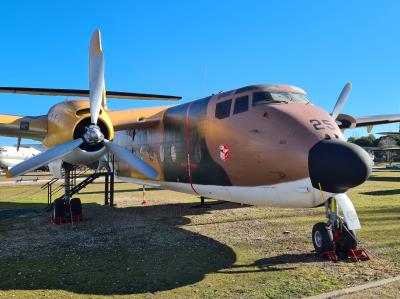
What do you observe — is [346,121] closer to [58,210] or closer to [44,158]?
[44,158]

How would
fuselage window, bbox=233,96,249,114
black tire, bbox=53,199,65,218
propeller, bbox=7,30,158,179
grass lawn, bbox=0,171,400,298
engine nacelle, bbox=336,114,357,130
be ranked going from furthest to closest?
engine nacelle, bbox=336,114,357,130, black tire, bbox=53,199,65,218, propeller, bbox=7,30,158,179, fuselage window, bbox=233,96,249,114, grass lawn, bbox=0,171,400,298

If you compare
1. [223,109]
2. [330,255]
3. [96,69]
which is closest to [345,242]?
[330,255]

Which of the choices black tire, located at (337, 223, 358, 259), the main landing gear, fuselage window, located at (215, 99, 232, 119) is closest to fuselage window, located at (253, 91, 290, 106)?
fuselage window, located at (215, 99, 232, 119)

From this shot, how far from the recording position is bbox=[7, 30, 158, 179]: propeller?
957cm

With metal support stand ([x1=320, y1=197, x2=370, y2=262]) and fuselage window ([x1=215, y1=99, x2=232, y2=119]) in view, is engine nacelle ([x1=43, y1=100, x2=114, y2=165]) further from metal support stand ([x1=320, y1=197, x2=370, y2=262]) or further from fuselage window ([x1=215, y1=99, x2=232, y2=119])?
metal support stand ([x1=320, y1=197, x2=370, y2=262])

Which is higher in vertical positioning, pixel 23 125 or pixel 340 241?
pixel 23 125

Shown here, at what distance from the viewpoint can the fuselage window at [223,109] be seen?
906 cm

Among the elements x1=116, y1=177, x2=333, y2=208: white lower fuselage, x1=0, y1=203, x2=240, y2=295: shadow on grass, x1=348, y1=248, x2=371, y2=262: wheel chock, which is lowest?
x1=0, y1=203, x2=240, y2=295: shadow on grass

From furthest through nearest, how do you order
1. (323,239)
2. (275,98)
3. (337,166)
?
(275,98)
(323,239)
(337,166)

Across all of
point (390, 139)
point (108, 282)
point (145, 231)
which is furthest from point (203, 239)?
point (390, 139)

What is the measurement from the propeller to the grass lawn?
186 centimetres

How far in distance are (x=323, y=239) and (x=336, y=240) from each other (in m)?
0.29

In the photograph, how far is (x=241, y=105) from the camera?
873 cm

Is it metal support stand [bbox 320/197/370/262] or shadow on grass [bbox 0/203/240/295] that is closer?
shadow on grass [bbox 0/203/240/295]
